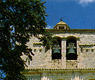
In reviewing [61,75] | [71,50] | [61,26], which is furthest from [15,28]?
[61,26]

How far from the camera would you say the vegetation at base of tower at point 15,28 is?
13117mm

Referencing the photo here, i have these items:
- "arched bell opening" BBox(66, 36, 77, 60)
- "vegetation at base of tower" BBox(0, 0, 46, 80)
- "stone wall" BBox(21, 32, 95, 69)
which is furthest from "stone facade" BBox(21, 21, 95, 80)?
"vegetation at base of tower" BBox(0, 0, 46, 80)

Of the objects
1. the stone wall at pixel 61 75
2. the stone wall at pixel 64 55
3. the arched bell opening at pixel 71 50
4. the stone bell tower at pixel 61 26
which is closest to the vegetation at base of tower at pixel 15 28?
the stone wall at pixel 61 75

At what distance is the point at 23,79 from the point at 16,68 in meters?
0.62

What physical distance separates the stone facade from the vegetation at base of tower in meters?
4.39

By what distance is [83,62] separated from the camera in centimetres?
1995

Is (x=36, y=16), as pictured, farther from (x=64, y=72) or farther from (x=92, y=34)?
(x=92, y=34)

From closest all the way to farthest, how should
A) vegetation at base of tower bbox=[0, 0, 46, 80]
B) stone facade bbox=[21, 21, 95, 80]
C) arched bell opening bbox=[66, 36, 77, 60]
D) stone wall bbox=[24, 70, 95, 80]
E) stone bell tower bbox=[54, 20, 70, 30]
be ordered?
vegetation at base of tower bbox=[0, 0, 46, 80] < stone wall bbox=[24, 70, 95, 80] < stone facade bbox=[21, 21, 95, 80] < arched bell opening bbox=[66, 36, 77, 60] < stone bell tower bbox=[54, 20, 70, 30]

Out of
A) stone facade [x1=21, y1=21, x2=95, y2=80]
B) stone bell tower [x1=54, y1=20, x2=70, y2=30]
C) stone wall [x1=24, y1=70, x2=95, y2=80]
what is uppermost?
stone bell tower [x1=54, y1=20, x2=70, y2=30]

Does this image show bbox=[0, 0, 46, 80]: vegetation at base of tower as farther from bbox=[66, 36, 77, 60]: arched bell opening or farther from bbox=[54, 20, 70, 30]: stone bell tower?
bbox=[54, 20, 70, 30]: stone bell tower

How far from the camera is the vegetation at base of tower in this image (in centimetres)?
1312

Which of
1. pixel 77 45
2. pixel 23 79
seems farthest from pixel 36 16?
pixel 77 45

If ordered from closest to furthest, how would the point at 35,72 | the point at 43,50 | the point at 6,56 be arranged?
the point at 6,56 < the point at 35,72 < the point at 43,50

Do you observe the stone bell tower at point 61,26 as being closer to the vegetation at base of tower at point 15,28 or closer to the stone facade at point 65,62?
the stone facade at point 65,62
